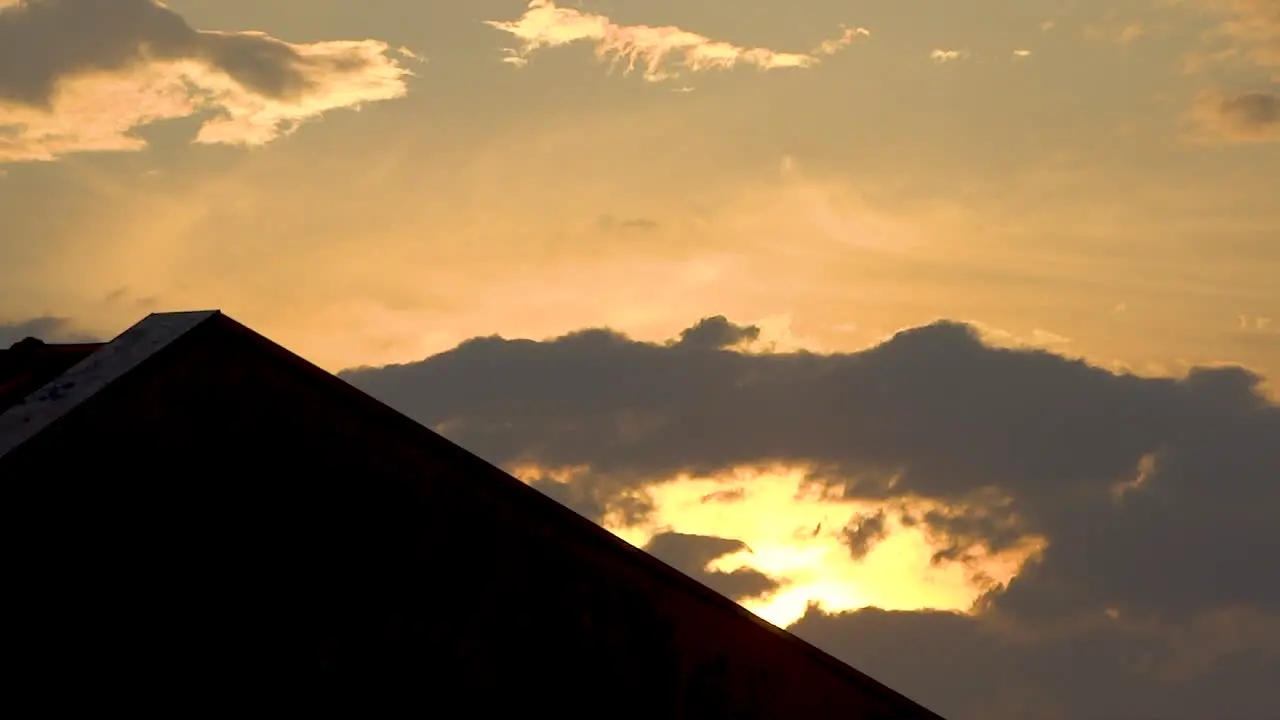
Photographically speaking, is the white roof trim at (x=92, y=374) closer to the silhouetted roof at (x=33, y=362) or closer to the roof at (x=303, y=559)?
the roof at (x=303, y=559)

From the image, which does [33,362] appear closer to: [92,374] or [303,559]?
[92,374]

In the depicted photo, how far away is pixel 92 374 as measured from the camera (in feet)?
25.5

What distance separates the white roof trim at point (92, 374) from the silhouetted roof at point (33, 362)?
0.52 meters

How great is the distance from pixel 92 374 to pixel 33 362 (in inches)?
61.7

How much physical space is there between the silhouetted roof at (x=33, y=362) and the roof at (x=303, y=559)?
54 centimetres

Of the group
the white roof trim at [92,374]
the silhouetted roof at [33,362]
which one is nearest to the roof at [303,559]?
the white roof trim at [92,374]

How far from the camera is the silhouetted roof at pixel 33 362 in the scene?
826 cm

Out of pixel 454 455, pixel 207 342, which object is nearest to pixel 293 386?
pixel 207 342

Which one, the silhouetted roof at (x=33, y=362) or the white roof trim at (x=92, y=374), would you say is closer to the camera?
the white roof trim at (x=92, y=374)

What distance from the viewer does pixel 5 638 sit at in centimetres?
704

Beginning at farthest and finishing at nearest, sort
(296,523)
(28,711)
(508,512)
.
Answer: (508,512) < (296,523) < (28,711)

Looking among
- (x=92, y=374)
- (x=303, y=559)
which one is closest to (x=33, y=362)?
(x=92, y=374)

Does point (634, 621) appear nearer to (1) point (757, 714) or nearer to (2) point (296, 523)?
(1) point (757, 714)

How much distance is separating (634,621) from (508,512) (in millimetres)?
1188
